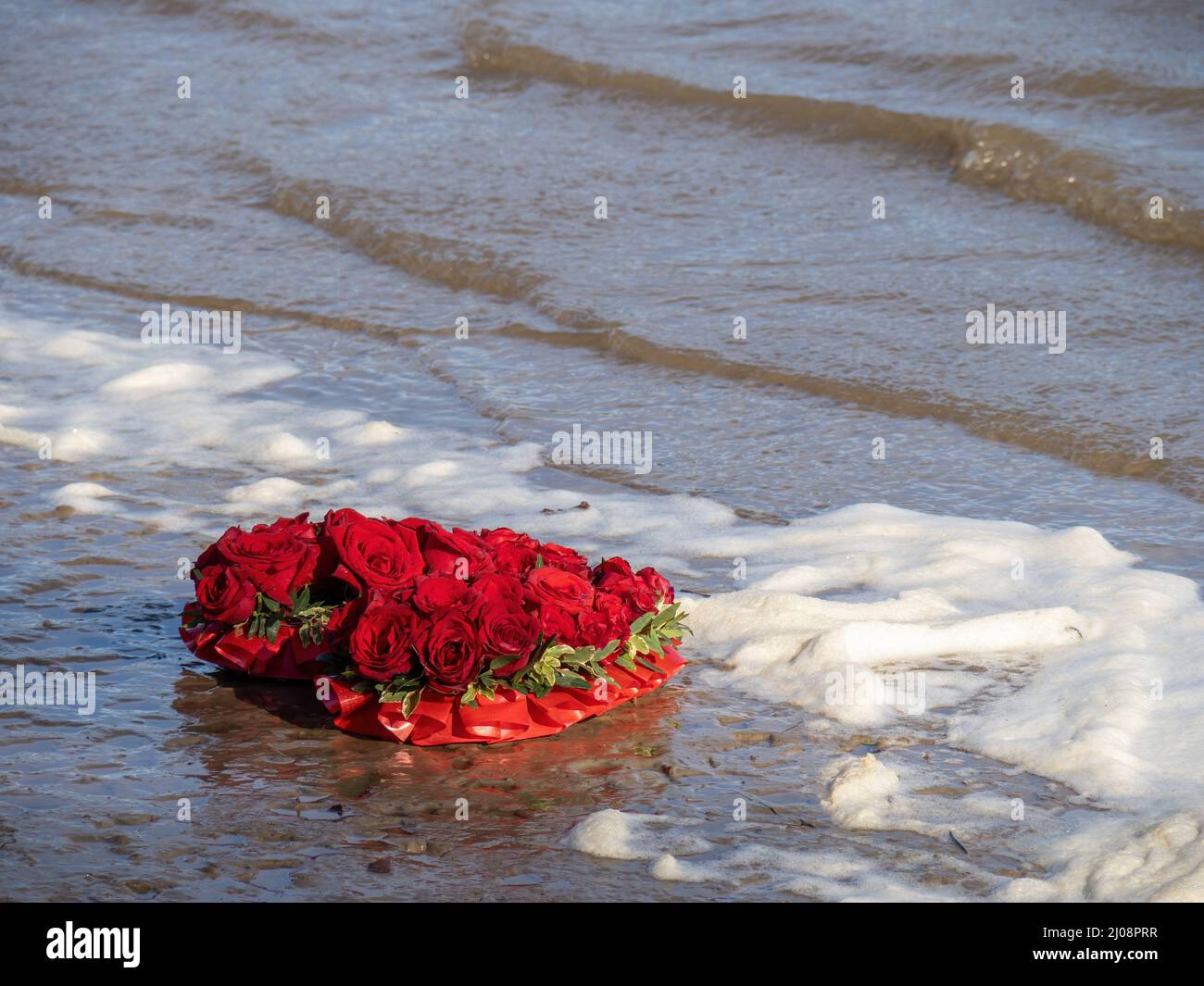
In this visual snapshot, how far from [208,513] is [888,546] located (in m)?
2.14

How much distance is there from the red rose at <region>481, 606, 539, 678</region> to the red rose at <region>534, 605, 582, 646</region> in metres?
0.06

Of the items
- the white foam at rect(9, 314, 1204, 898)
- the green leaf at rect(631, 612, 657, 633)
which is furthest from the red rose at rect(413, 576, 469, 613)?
the white foam at rect(9, 314, 1204, 898)

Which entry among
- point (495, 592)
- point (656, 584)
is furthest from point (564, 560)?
point (495, 592)

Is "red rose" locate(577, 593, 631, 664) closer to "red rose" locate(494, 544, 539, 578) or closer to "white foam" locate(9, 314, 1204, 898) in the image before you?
"red rose" locate(494, 544, 539, 578)

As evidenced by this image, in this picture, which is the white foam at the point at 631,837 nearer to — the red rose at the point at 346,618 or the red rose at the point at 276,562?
the red rose at the point at 346,618

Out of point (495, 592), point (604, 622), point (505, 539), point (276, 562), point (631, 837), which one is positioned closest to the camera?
point (631, 837)

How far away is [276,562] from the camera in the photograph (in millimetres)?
3773

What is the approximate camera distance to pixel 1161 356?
21.9 ft

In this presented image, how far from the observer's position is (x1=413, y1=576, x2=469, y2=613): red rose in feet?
11.4

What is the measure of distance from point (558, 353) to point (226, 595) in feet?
11.5

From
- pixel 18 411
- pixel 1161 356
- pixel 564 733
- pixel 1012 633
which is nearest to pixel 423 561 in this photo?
pixel 564 733

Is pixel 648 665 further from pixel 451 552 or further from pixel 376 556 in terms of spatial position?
pixel 376 556

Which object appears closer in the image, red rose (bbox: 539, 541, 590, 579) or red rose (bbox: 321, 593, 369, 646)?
red rose (bbox: 321, 593, 369, 646)

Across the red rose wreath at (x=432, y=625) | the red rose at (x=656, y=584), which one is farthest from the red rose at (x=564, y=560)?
the red rose at (x=656, y=584)
